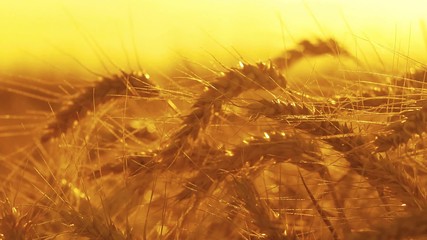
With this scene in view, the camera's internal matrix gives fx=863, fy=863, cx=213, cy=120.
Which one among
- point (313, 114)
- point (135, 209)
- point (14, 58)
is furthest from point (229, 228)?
point (14, 58)

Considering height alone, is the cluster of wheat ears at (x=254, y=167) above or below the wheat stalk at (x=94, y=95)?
below

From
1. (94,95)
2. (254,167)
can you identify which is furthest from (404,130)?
(94,95)

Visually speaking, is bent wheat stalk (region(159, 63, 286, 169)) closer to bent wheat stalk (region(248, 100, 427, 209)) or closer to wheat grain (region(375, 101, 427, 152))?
bent wheat stalk (region(248, 100, 427, 209))

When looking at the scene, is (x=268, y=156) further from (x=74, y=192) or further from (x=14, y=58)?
(x=14, y=58)

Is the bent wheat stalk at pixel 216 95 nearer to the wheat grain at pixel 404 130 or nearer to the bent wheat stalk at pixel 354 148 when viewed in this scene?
the bent wheat stalk at pixel 354 148

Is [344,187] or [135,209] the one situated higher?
[135,209]

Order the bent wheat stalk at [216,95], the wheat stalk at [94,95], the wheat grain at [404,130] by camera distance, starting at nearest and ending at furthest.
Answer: the wheat grain at [404,130] → the bent wheat stalk at [216,95] → the wheat stalk at [94,95]

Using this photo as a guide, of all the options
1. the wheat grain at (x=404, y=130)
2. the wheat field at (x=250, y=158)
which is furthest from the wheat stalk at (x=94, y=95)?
the wheat grain at (x=404, y=130)

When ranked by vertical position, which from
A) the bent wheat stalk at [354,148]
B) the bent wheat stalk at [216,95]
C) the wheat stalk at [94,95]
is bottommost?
the bent wheat stalk at [354,148]

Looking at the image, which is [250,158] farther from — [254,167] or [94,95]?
[94,95]

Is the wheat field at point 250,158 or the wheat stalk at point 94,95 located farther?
the wheat stalk at point 94,95

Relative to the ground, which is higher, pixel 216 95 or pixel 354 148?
pixel 216 95
